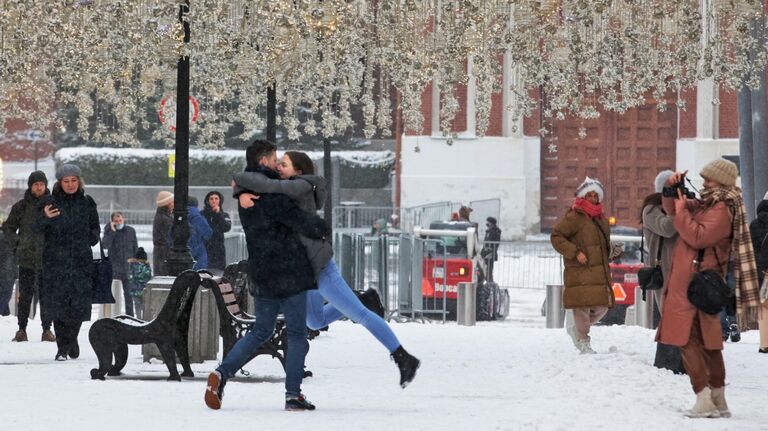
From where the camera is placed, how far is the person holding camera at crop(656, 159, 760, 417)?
10852 mm

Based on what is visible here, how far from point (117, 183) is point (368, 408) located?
38724 mm

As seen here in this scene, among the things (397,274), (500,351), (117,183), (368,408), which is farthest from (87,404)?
(117,183)

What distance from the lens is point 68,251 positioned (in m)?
15.2

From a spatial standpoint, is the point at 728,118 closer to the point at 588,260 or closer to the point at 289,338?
the point at 588,260

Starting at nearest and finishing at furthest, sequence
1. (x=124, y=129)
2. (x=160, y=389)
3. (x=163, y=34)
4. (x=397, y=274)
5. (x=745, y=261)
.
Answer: (x=745, y=261), (x=160, y=389), (x=163, y=34), (x=124, y=129), (x=397, y=274)

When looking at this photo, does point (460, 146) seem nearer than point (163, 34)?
No

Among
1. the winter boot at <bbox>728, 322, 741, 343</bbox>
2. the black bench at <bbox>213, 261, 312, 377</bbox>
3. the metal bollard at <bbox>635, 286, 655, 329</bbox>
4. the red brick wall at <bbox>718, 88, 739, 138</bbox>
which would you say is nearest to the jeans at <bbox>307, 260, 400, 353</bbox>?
the black bench at <bbox>213, 261, 312, 377</bbox>

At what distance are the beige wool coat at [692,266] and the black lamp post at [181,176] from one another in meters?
4.90

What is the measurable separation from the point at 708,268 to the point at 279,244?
9.24ft

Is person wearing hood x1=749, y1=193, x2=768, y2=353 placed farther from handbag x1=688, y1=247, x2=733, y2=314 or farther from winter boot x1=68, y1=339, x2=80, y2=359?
winter boot x1=68, y1=339, x2=80, y2=359

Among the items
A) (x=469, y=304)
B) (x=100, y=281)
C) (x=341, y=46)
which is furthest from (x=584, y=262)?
(x=469, y=304)

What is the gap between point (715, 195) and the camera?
1098cm

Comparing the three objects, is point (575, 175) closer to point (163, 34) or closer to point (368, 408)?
point (163, 34)

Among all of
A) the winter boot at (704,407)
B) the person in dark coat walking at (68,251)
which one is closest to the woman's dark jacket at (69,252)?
the person in dark coat walking at (68,251)
